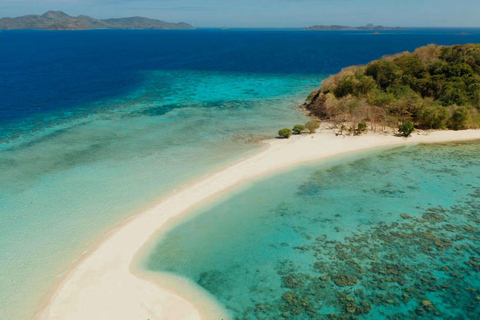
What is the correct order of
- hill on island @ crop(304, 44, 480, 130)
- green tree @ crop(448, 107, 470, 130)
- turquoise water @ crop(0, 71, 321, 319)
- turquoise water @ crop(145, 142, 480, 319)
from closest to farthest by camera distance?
1. turquoise water @ crop(145, 142, 480, 319)
2. turquoise water @ crop(0, 71, 321, 319)
3. green tree @ crop(448, 107, 470, 130)
4. hill on island @ crop(304, 44, 480, 130)

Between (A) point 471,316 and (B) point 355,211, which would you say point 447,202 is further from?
(A) point 471,316

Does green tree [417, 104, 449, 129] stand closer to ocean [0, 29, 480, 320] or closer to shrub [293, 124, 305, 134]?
ocean [0, 29, 480, 320]

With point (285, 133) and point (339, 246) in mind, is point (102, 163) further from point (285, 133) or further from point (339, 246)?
point (339, 246)

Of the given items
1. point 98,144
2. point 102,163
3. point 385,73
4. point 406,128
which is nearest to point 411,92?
point 385,73

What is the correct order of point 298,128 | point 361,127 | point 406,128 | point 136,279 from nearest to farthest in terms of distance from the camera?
point 136,279
point 406,128
point 361,127
point 298,128

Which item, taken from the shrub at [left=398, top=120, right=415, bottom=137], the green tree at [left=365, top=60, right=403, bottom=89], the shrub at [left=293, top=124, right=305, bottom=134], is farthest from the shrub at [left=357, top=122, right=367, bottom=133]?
the green tree at [left=365, top=60, right=403, bottom=89]

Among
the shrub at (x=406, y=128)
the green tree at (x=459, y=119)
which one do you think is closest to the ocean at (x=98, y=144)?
the shrub at (x=406, y=128)
